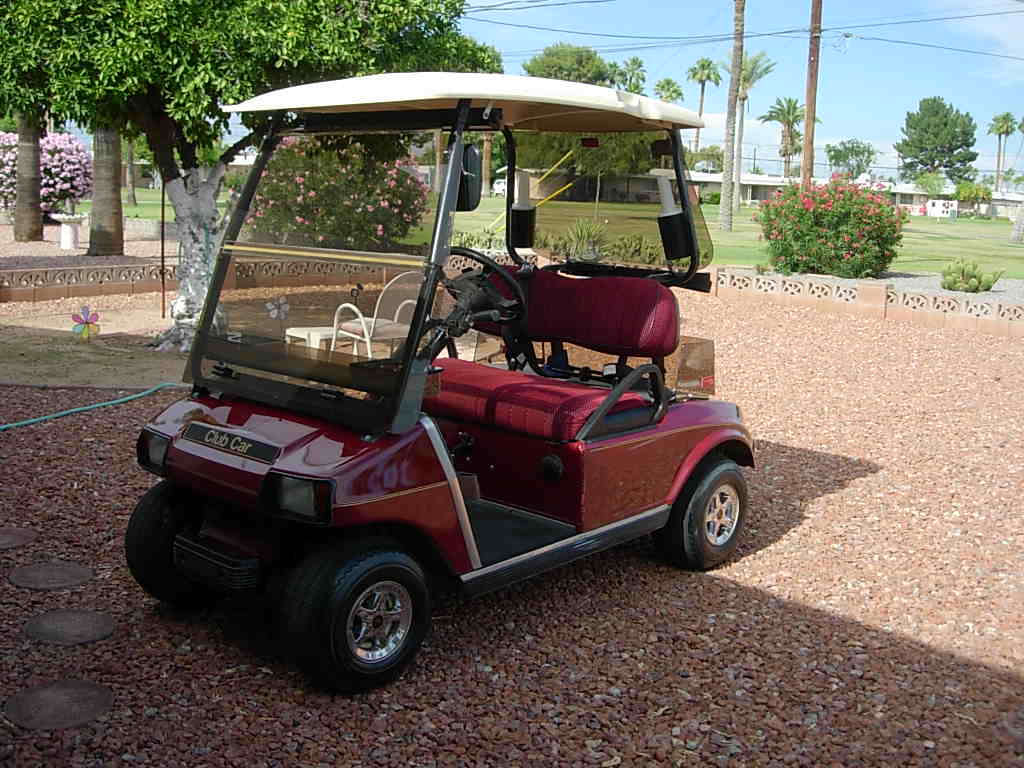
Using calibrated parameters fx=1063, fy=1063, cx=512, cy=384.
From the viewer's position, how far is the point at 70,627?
3.97 meters

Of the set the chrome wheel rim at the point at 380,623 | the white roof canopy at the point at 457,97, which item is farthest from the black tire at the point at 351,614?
the white roof canopy at the point at 457,97

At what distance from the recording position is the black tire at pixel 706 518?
4762 mm

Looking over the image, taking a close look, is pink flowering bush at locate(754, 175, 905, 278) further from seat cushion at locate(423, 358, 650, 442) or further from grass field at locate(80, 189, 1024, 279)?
seat cushion at locate(423, 358, 650, 442)

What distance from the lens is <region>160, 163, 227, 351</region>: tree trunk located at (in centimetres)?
952

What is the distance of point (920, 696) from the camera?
12.3 ft

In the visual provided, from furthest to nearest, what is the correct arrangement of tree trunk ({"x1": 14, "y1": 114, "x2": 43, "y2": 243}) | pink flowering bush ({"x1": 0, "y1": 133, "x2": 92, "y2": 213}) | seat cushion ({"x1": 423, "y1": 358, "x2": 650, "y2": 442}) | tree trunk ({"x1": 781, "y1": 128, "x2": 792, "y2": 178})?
tree trunk ({"x1": 781, "y1": 128, "x2": 792, "y2": 178}) → pink flowering bush ({"x1": 0, "y1": 133, "x2": 92, "y2": 213}) → tree trunk ({"x1": 14, "y1": 114, "x2": 43, "y2": 243}) → seat cushion ({"x1": 423, "y1": 358, "x2": 650, "y2": 442})

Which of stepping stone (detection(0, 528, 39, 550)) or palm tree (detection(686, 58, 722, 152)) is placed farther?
palm tree (detection(686, 58, 722, 152))

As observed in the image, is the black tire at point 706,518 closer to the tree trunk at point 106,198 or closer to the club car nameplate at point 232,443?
the club car nameplate at point 232,443

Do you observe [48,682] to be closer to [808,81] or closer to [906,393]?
[906,393]

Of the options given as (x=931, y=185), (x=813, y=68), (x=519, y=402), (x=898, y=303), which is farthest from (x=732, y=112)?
(x=931, y=185)

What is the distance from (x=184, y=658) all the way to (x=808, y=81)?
23.7 m

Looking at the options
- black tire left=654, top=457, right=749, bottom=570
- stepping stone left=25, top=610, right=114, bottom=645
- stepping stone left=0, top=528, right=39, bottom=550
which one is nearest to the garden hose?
stepping stone left=0, top=528, right=39, bottom=550

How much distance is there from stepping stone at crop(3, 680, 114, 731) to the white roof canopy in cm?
208

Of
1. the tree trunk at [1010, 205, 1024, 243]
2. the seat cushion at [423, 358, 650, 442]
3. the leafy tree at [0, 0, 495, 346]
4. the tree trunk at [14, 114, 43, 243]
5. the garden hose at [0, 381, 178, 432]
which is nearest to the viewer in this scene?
the seat cushion at [423, 358, 650, 442]
